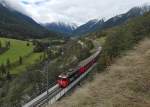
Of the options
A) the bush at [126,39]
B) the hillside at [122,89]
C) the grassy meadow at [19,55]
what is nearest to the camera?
the hillside at [122,89]

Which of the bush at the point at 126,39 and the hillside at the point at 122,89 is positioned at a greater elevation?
the bush at the point at 126,39

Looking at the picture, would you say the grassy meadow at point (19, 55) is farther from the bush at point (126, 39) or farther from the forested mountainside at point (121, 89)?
the forested mountainside at point (121, 89)

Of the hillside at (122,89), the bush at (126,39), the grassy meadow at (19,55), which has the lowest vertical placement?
the grassy meadow at (19,55)

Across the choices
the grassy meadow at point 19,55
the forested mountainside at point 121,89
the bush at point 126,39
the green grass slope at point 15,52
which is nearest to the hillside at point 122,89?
the forested mountainside at point 121,89

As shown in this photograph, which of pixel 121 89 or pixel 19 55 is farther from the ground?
pixel 121 89

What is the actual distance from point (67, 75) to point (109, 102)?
4614 cm

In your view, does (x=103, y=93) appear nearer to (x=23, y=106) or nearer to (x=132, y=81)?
(x=132, y=81)

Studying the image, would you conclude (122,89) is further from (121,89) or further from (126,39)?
(126,39)

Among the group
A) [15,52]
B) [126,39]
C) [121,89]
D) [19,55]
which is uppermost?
[126,39]

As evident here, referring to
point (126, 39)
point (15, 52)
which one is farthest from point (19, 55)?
point (126, 39)

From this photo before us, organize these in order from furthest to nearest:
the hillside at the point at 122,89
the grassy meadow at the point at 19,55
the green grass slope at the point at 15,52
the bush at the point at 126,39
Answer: the green grass slope at the point at 15,52 < the grassy meadow at the point at 19,55 < the bush at the point at 126,39 < the hillside at the point at 122,89

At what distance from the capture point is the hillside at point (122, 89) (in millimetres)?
8977

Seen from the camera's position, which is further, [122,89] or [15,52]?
[15,52]

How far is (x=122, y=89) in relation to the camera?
31.3ft
